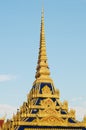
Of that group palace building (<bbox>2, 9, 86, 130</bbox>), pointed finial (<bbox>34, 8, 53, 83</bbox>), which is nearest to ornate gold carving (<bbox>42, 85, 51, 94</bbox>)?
palace building (<bbox>2, 9, 86, 130</bbox>)

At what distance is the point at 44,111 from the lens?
71000 mm

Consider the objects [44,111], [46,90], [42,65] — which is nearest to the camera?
[44,111]

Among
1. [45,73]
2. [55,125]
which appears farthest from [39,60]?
[55,125]

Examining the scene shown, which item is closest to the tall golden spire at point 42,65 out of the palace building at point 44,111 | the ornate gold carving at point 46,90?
the palace building at point 44,111

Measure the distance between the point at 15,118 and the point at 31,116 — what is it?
239cm

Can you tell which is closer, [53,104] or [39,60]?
[53,104]

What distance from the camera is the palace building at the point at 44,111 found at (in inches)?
2768

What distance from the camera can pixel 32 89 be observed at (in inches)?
3031

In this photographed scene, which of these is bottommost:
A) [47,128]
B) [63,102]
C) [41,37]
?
[47,128]

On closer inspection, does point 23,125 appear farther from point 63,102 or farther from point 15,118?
point 63,102

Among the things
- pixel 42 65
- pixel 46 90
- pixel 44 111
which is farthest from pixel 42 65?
pixel 44 111

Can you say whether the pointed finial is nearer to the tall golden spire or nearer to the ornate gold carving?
the tall golden spire

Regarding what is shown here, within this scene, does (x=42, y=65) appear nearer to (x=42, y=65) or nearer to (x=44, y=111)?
(x=42, y=65)

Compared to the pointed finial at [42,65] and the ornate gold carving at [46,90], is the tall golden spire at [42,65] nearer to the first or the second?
the pointed finial at [42,65]
